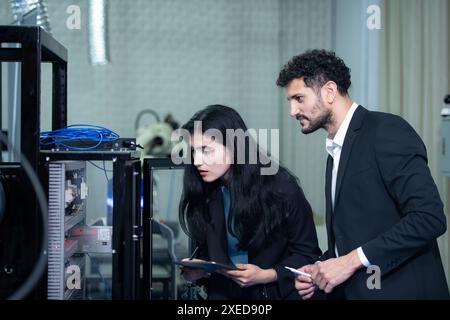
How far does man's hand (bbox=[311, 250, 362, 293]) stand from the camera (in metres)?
1.27

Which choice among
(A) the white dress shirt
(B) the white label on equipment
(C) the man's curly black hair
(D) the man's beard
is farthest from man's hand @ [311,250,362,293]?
(B) the white label on equipment

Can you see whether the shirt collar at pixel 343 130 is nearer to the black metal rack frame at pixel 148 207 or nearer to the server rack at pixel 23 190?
the black metal rack frame at pixel 148 207

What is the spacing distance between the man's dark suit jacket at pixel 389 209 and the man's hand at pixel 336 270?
1.6 inches

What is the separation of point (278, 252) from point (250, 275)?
0.57ft

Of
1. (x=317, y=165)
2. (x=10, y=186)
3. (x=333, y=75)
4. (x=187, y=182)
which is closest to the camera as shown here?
(x=10, y=186)

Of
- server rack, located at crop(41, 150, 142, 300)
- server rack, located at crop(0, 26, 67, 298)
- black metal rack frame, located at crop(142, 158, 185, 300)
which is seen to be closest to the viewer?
server rack, located at crop(0, 26, 67, 298)

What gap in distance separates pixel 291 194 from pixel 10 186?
0.81 meters

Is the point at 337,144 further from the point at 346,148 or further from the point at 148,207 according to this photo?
the point at 148,207

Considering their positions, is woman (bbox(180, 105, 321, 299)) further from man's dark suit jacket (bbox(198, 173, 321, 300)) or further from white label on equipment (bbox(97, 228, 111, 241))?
white label on equipment (bbox(97, 228, 111, 241))

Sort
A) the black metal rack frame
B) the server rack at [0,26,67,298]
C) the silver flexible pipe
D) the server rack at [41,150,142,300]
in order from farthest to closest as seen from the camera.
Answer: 1. the silver flexible pipe
2. the black metal rack frame
3. the server rack at [41,150,142,300]
4. the server rack at [0,26,67,298]

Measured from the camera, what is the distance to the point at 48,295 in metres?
1.33

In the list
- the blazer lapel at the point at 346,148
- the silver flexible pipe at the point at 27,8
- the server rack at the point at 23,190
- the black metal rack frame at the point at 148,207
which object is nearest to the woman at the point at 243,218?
the black metal rack frame at the point at 148,207

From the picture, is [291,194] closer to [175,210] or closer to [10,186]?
[10,186]
